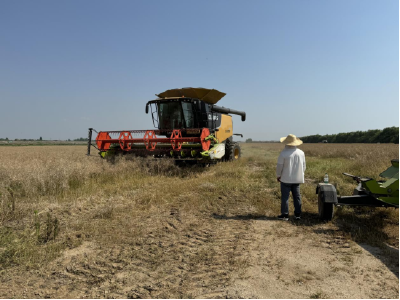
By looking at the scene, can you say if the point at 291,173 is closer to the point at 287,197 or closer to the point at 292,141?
the point at 287,197

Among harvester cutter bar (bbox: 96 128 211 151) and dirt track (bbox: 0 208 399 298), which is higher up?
harvester cutter bar (bbox: 96 128 211 151)

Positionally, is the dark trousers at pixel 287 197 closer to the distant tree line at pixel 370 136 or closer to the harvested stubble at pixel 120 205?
the harvested stubble at pixel 120 205

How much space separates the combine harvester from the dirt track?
18.0 feet

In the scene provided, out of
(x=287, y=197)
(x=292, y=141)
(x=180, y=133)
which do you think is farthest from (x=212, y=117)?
(x=287, y=197)

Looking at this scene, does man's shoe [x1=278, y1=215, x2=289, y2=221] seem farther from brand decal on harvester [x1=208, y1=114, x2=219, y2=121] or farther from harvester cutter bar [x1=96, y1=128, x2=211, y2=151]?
brand decal on harvester [x1=208, y1=114, x2=219, y2=121]

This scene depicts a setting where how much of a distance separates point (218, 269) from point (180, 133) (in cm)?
753

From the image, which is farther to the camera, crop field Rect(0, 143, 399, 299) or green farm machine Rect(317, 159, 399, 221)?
green farm machine Rect(317, 159, 399, 221)

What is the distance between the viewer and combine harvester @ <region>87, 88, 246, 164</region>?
9367 mm

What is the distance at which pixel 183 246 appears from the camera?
3482 millimetres

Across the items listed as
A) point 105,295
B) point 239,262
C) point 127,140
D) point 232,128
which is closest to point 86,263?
point 105,295

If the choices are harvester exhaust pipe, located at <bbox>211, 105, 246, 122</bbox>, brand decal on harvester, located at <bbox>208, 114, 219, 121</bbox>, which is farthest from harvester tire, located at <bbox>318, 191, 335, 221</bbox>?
harvester exhaust pipe, located at <bbox>211, 105, 246, 122</bbox>

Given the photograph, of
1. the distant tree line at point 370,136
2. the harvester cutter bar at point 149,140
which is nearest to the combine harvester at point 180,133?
the harvester cutter bar at point 149,140

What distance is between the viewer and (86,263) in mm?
2994

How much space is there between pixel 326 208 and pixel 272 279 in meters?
2.33
